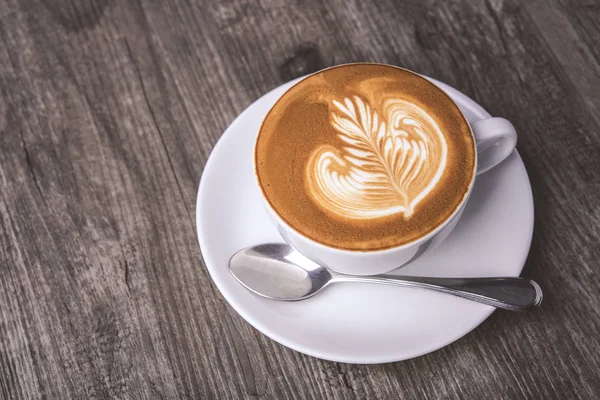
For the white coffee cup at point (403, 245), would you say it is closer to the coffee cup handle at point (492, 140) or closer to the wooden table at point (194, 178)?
the coffee cup handle at point (492, 140)

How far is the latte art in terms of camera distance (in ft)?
2.76

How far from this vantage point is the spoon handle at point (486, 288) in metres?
0.86

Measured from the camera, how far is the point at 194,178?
44.6 inches

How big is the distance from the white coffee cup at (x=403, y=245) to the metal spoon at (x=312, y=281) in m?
0.04

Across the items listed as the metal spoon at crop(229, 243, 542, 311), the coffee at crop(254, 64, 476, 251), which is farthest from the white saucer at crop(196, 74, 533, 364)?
the coffee at crop(254, 64, 476, 251)

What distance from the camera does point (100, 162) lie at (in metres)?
1.16

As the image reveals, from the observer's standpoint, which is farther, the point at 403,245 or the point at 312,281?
the point at 312,281

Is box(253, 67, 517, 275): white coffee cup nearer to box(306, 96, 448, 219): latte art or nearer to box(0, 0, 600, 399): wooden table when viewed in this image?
box(306, 96, 448, 219): latte art

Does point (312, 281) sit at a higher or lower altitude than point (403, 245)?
lower

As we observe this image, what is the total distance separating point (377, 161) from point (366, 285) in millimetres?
200

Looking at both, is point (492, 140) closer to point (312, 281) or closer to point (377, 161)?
point (377, 161)

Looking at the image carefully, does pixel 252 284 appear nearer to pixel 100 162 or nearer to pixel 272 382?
pixel 272 382

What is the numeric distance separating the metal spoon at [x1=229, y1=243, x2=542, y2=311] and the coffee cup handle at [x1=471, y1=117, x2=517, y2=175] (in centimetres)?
18

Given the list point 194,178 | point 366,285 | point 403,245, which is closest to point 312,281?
point 366,285
